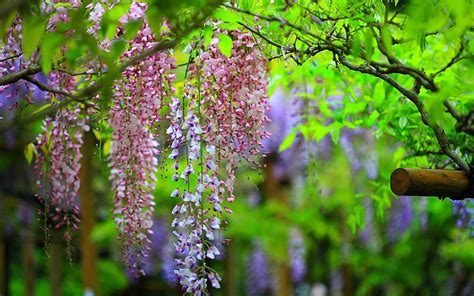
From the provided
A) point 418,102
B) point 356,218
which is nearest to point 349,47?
point 418,102

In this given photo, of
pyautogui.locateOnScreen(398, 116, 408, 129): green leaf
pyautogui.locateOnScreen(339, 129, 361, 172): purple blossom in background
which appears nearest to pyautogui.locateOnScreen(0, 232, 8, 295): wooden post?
pyautogui.locateOnScreen(339, 129, 361, 172): purple blossom in background

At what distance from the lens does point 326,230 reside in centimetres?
695

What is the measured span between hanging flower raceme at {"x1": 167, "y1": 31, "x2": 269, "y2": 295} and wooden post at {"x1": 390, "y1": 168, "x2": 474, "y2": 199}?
476 millimetres

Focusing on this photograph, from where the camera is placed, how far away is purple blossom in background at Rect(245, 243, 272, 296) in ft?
28.8

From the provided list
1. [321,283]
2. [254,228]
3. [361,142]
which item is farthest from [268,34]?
[321,283]

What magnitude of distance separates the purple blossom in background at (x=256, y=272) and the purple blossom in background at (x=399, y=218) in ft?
6.62

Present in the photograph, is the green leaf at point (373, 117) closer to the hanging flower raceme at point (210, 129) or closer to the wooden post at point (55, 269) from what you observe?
the hanging flower raceme at point (210, 129)

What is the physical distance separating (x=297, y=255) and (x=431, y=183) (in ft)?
19.5

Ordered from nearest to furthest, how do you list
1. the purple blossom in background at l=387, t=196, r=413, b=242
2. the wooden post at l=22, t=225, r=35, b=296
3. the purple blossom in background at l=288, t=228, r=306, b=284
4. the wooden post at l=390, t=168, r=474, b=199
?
the wooden post at l=390, t=168, r=474, b=199, the wooden post at l=22, t=225, r=35, b=296, the purple blossom in background at l=387, t=196, r=413, b=242, the purple blossom in background at l=288, t=228, r=306, b=284

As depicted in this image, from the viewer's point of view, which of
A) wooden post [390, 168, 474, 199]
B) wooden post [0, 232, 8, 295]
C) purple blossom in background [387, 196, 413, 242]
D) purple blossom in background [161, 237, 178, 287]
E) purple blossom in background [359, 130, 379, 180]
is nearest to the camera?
wooden post [390, 168, 474, 199]

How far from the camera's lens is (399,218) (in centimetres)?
706

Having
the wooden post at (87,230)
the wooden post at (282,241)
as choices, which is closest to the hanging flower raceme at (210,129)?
the wooden post at (87,230)

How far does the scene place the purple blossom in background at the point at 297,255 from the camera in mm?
7770

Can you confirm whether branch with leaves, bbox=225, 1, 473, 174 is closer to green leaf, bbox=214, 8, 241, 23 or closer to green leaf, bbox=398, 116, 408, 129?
green leaf, bbox=214, 8, 241, 23
